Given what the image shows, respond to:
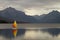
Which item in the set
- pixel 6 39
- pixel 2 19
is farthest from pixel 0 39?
pixel 2 19

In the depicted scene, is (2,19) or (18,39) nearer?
(18,39)

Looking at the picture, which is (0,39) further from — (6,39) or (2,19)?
(2,19)

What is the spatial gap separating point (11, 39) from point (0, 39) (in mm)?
713

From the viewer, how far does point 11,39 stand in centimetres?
1689

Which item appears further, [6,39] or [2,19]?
[2,19]

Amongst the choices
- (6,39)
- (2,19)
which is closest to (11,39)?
(6,39)

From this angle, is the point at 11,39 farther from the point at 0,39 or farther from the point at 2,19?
the point at 2,19

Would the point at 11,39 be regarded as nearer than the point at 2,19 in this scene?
Yes

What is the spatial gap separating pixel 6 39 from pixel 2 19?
50284 millimetres

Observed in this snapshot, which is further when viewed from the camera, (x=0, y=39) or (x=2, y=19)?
(x=2, y=19)

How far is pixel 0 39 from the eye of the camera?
54.5ft

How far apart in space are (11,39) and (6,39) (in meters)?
0.33

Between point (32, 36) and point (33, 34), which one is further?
point (33, 34)

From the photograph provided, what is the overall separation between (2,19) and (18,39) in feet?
165
